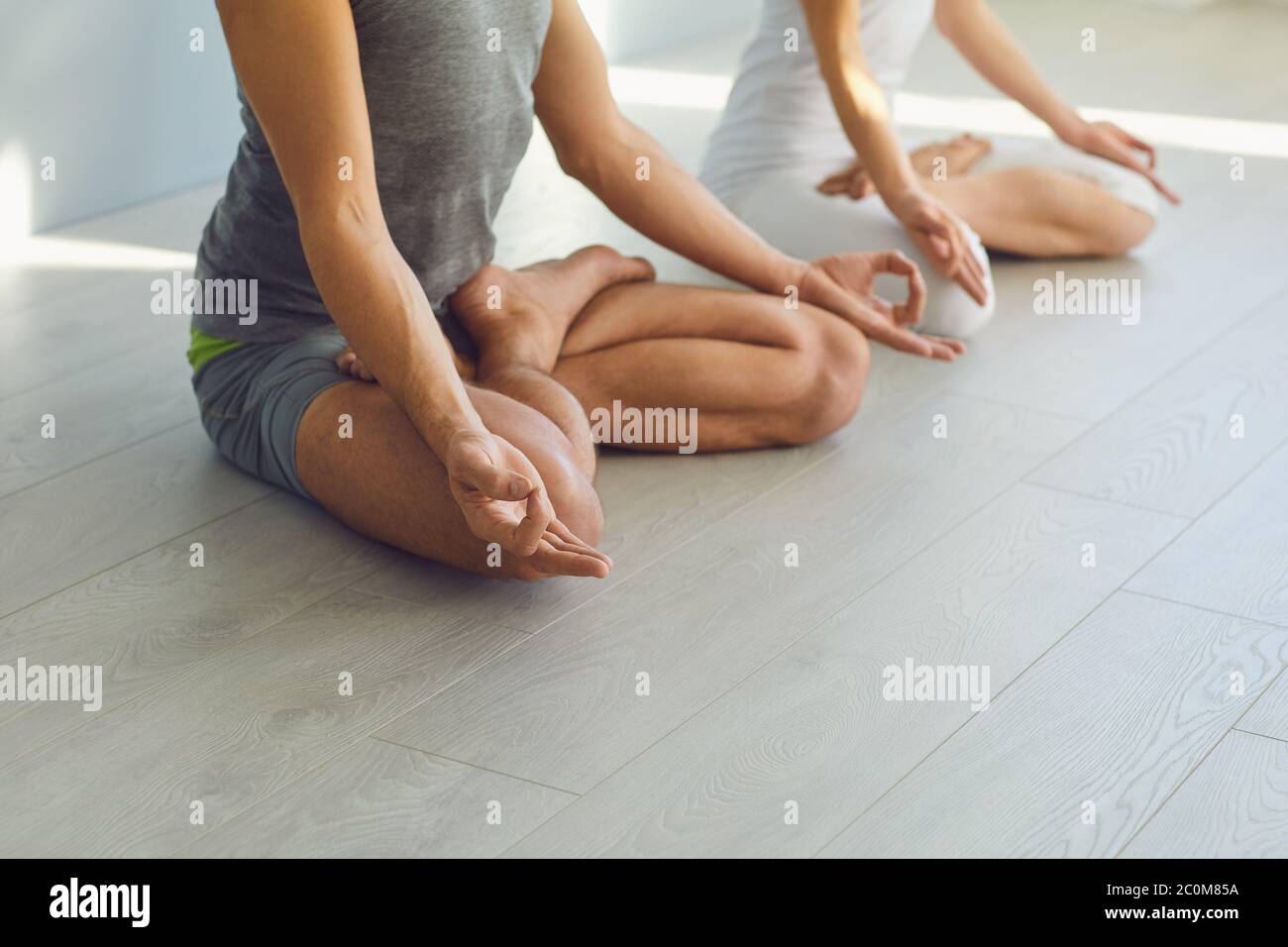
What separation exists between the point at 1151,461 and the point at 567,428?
2.47ft

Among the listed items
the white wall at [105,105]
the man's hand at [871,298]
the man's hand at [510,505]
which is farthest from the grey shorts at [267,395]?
the white wall at [105,105]

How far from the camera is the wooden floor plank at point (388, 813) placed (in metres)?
1.32

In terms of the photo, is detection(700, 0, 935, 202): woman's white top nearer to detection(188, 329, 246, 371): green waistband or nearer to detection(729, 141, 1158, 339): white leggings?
detection(729, 141, 1158, 339): white leggings

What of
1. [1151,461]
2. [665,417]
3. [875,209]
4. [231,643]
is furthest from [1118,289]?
[231,643]

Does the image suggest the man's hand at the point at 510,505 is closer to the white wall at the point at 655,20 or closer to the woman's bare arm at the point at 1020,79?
the woman's bare arm at the point at 1020,79

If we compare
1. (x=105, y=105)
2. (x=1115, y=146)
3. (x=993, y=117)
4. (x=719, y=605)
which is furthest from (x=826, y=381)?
(x=993, y=117)

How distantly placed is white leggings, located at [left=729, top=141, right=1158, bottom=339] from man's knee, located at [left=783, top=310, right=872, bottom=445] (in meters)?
0.37

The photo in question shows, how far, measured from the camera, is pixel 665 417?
207 cm

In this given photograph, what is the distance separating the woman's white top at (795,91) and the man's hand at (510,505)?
4.08ft

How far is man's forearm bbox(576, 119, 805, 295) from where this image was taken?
209cm

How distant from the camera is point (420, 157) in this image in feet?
6.04

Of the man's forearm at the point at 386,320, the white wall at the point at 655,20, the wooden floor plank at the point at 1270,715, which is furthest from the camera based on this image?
the white wall at the point at 655,20

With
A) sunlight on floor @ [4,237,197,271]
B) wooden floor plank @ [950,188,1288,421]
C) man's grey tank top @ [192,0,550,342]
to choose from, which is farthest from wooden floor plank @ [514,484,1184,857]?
sunlight on floor @ [4,237,197,271]

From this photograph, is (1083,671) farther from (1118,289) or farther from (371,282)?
(1118,289)
